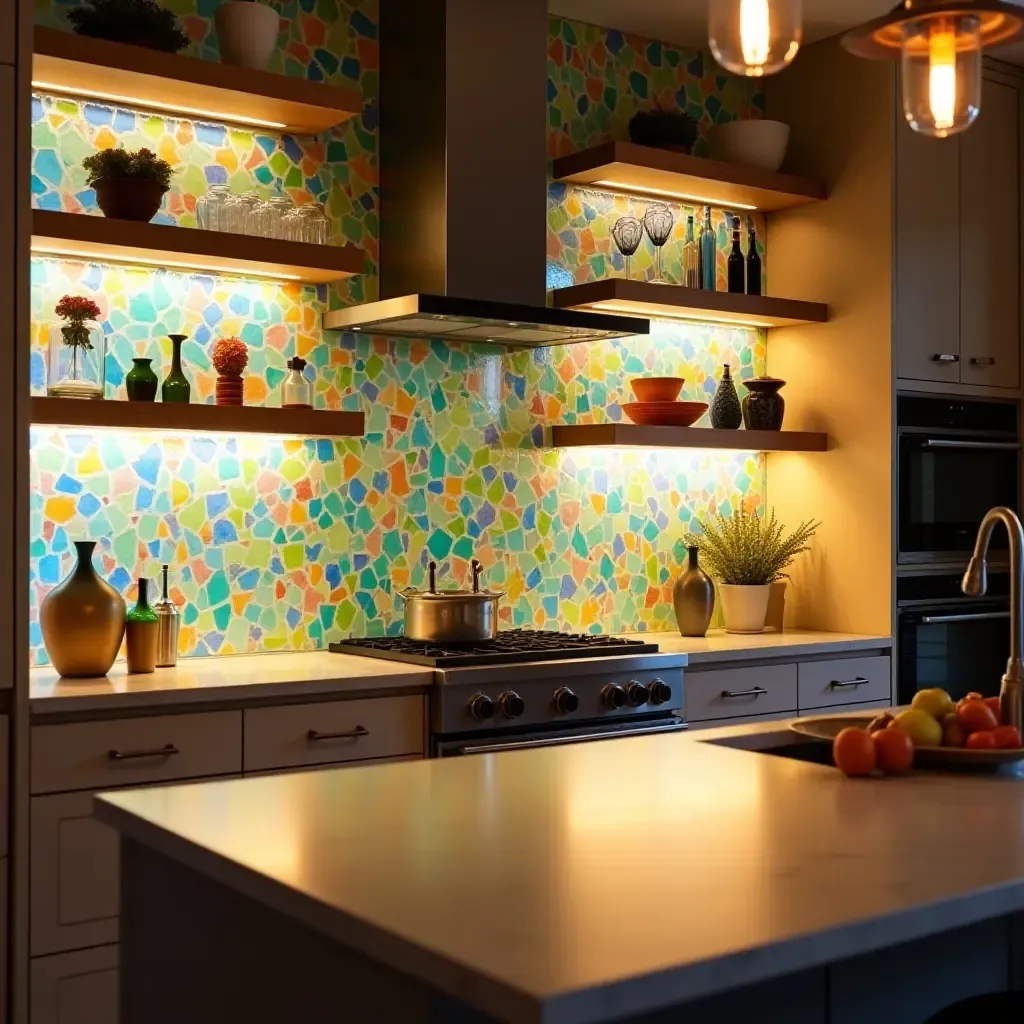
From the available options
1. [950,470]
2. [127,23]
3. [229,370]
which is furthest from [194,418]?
[950,470]


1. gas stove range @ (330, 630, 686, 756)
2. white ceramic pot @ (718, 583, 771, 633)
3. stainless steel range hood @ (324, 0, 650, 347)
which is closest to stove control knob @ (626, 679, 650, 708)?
gas stove range @ (330, 630, 686, 756)

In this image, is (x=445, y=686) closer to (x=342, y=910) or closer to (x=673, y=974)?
(x=342, y=910)

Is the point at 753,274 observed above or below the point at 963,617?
above

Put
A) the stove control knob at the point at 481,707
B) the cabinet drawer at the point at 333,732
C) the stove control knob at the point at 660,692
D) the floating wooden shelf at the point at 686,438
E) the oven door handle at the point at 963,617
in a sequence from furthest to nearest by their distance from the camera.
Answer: the oven door handle at the point at 963,617 → the floating wooden shelf at the point at 686,438 → the stove control knob at the point at 660,692 → the stove control knob at the point at 481,707 → the cabinet drawer at the point at 333,732

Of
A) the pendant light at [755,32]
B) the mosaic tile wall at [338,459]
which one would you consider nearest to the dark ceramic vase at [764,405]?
the mosaic tile wall at [338,459]

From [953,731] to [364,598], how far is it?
2.25 m

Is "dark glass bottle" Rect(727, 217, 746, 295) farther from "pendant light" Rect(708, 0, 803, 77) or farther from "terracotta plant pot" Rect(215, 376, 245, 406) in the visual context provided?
"pendant light" Rect(708, 0, 803, 77)

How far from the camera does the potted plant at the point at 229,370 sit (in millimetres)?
3725

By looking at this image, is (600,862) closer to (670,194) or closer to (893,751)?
(893,751)

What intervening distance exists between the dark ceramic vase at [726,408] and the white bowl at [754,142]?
0.74 m

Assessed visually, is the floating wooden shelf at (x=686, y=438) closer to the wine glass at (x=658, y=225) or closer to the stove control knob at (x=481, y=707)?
the wine glass at (x=658, y=225)

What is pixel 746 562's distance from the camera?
15.6ft

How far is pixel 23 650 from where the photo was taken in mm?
2992

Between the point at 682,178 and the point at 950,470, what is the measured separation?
1392mm
